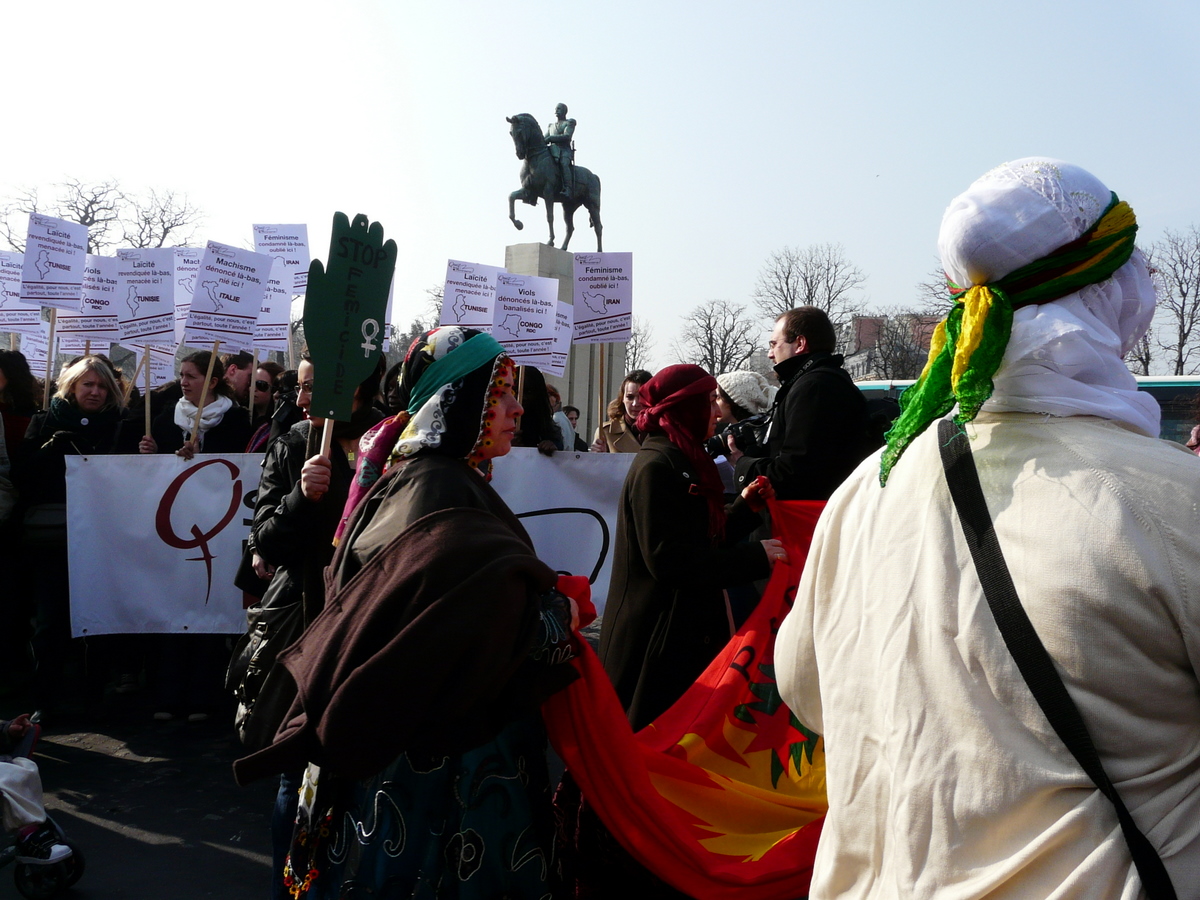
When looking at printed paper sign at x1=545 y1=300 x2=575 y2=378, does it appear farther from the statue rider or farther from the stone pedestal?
the statue rider

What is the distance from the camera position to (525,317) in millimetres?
8844

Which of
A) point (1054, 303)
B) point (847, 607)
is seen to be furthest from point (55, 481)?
point (1054, 303)

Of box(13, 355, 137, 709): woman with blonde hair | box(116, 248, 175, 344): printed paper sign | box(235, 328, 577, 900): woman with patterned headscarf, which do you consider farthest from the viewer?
box(116, 248, 175, 344): printed paper sign

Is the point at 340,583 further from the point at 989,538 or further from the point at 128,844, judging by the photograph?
the point at 128,844

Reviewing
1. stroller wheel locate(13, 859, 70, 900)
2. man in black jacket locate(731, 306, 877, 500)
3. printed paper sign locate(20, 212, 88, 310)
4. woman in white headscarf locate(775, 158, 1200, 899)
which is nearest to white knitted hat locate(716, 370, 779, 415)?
man in black jacket locate(731, 306, 877, 500)

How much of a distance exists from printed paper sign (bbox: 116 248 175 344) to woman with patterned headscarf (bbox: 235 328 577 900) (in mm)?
6137

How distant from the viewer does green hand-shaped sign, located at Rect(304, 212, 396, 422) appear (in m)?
3.19

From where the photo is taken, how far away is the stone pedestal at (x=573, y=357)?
22.2 meters

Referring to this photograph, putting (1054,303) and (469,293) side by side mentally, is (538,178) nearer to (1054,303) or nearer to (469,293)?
(469,293)

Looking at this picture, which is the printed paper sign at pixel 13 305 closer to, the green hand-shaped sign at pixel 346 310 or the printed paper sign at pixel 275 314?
the printed paper sign at pixel 275 314

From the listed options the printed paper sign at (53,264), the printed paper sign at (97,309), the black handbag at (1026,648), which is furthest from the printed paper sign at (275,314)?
the black handbag at (1026,648)

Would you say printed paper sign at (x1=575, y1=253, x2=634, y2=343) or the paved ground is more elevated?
printed paper sign at (x1=575, y1=253, x2=634, y2=343)

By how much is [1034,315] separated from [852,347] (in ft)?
168

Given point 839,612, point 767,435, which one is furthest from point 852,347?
point 839,612
